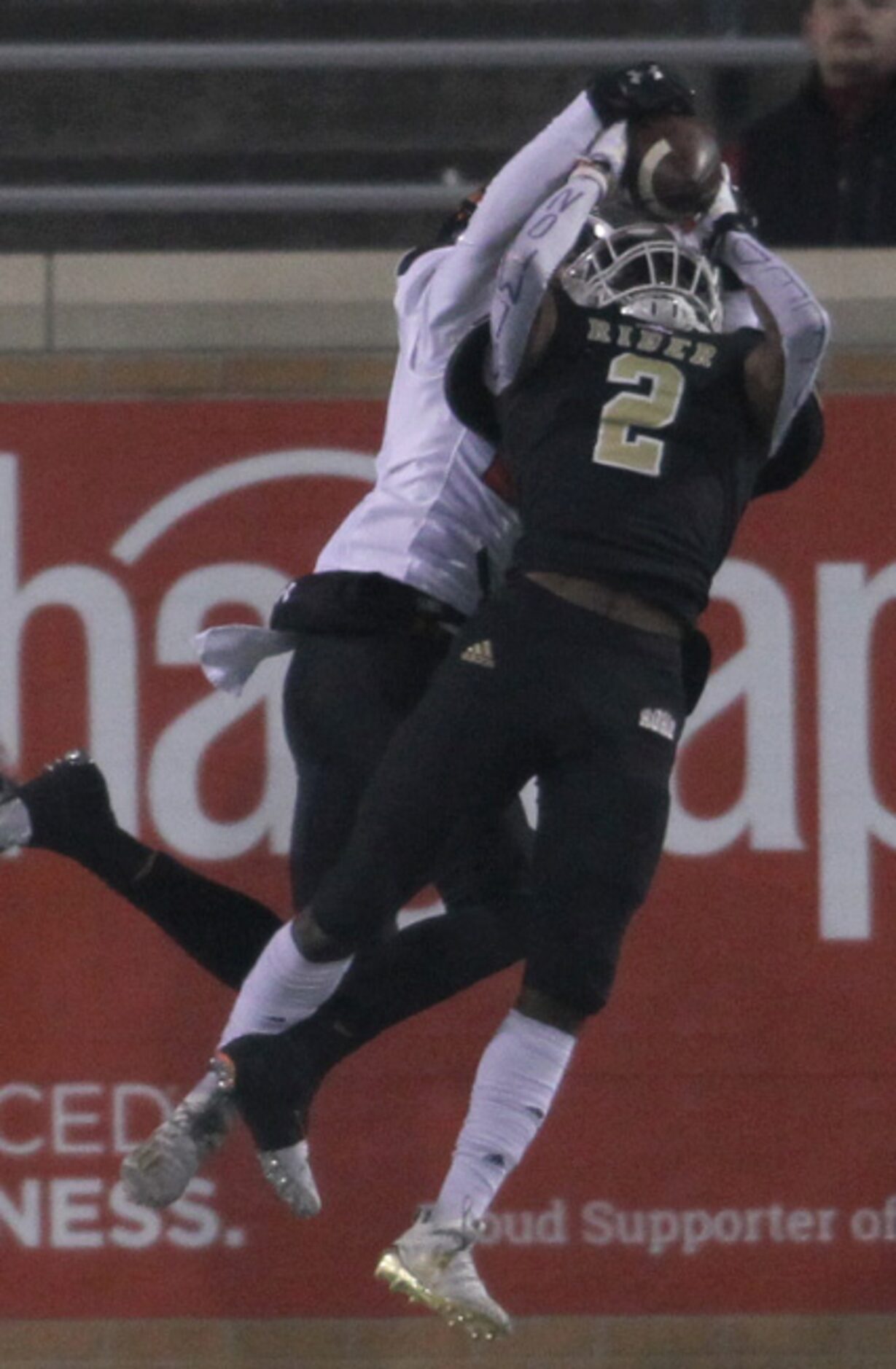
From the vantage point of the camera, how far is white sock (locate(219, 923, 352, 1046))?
16.6ft

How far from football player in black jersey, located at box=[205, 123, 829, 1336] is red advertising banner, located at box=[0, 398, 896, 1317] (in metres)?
0.96

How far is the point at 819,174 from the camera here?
238 inches

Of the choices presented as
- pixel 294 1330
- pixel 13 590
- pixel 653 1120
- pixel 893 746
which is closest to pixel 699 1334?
pixel 653 1120

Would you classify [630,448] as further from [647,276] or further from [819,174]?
[819,174]

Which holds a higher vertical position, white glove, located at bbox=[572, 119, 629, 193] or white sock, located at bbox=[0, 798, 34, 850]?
white glove, located at bbox=[572, 119, 629, 193]

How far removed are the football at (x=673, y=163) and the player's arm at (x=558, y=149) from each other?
32mm

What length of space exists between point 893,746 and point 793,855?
29 cm

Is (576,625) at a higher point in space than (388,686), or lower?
higher

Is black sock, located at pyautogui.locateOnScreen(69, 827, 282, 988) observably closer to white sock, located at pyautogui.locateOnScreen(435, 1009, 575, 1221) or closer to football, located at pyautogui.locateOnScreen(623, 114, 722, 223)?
white sock, located at pyautogui.locateOnScreen(435, 1009, 575, 1221)

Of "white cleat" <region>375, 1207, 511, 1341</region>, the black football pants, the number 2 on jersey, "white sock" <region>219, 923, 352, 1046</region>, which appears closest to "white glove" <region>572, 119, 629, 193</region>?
the number 2 on jersey

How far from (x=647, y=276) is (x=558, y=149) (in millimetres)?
266

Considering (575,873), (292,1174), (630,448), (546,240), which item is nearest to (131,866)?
(292,1174)

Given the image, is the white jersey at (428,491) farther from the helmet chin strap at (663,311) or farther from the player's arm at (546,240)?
the helmet chin strap at (663,311)

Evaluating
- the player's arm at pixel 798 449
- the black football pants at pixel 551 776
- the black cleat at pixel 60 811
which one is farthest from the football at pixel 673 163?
the black cleat at pixel 60 811
